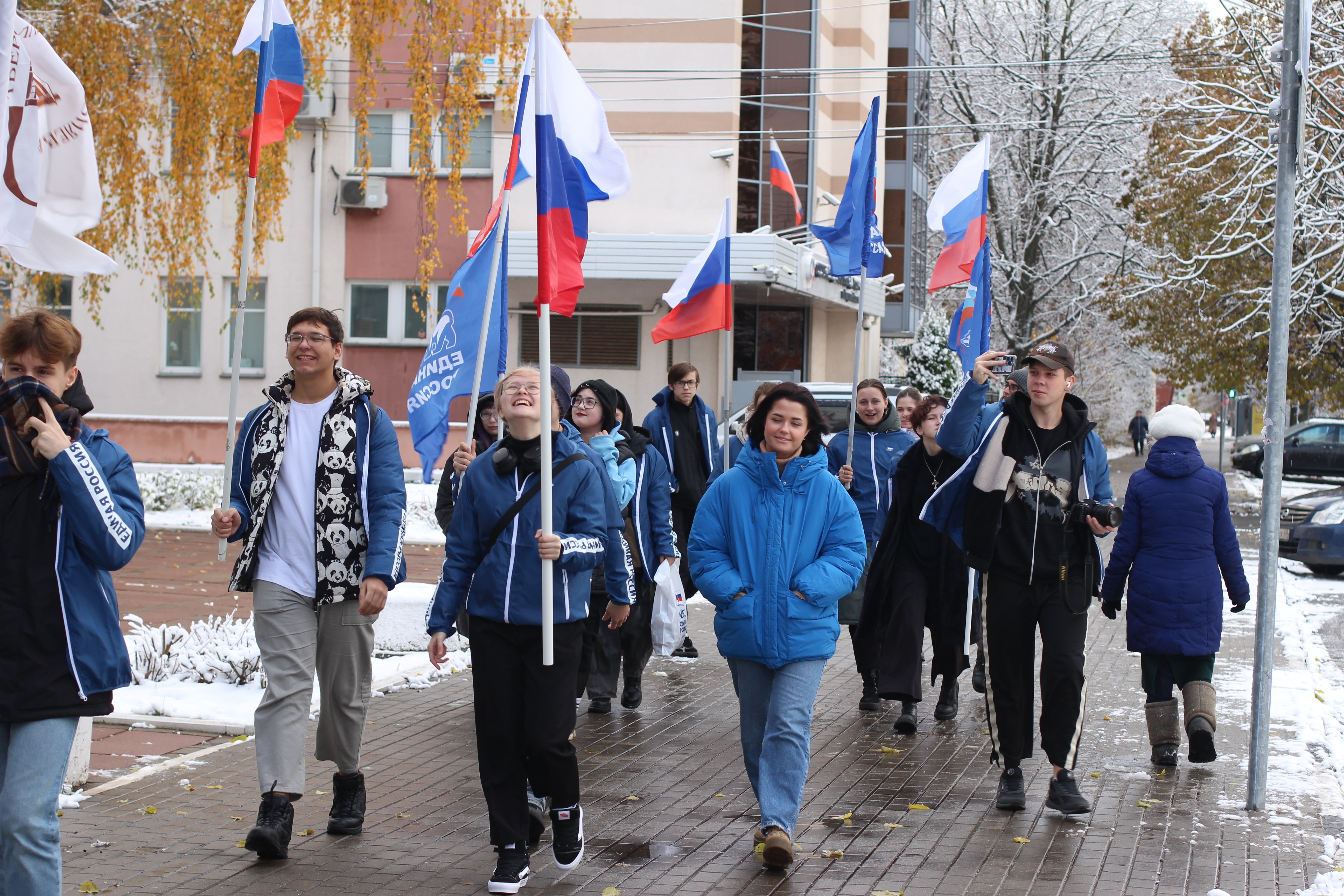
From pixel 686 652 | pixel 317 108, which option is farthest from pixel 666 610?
pixel 317 108

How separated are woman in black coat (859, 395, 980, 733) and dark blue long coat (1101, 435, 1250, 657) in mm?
1026

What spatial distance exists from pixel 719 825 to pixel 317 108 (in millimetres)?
23638

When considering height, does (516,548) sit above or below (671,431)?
below

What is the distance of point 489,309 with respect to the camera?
7.34 m

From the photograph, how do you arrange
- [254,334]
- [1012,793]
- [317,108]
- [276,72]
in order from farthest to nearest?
[254,334] → [317,108] → [276,72] → [1012,793]

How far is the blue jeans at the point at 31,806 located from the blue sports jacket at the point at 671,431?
6457 millimetres

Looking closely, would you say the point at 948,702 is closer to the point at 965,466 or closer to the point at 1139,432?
the point at 965,466

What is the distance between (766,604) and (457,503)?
1.24 m

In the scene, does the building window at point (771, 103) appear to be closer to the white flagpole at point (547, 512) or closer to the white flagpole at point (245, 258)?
the white flagpole at point (245, 258)

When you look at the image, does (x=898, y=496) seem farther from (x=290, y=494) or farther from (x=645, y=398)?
(x=645, y=398)

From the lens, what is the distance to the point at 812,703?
562cm

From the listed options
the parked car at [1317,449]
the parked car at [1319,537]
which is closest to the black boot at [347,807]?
the parked car at [1319,537]

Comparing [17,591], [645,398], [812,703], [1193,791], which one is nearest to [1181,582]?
[1193,791]

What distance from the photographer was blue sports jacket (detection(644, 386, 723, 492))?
10.3m
